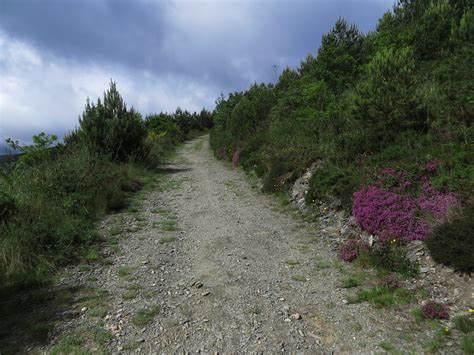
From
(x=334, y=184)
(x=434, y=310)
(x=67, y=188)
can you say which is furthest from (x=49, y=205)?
(x=434, y=310)

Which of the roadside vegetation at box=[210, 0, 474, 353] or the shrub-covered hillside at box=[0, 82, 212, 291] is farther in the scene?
the shrub-covered hillside at box=[0, 82, 212, 291]

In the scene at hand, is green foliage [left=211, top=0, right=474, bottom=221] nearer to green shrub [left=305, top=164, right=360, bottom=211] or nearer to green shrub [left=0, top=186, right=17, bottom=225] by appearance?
green shrub [left=305, top=164, right=360, bottom=211]

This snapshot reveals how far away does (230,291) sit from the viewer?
4547mm

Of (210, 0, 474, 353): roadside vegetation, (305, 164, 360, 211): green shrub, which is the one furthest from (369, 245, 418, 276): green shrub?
(305, 164, 360, 211): green shrub

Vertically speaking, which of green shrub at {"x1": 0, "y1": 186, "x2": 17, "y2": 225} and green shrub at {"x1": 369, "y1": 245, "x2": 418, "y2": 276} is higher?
green shrub at {"x1": 0, "y1": 186, "x2": 17, "y2": 225}

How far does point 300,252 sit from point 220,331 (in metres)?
2.97

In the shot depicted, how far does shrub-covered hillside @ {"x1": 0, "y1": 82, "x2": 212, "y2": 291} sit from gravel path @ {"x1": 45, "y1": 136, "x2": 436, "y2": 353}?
71 centimetres

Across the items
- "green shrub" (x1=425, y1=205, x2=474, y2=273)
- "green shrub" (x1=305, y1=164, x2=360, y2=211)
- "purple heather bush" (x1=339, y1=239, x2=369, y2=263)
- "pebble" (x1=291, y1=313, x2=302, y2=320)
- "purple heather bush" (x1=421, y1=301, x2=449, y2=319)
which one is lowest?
"pebble" (x1=291, y1=313, x2=302, y2=320)

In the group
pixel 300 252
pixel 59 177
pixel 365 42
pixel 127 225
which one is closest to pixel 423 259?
pixel 300 252

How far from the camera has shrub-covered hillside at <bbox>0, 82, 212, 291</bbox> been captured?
17.0 ft

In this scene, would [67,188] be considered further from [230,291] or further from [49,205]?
[230,291]

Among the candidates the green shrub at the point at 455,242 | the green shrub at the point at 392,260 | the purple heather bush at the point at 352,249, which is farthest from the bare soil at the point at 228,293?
the green shrub at the point at 455,242

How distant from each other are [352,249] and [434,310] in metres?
2.03

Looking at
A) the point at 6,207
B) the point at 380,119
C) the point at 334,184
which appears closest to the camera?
the point at 6,207
